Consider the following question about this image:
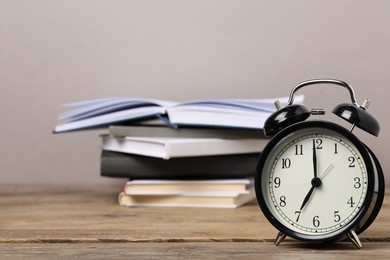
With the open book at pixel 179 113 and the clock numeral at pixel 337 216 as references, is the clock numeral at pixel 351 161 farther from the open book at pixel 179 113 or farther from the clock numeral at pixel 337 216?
the open book at pixel 179 113

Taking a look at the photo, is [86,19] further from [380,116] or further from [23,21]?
[380,116]

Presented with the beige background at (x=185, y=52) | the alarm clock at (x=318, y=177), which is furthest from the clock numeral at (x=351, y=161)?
the beige background at (x=185, y=52)

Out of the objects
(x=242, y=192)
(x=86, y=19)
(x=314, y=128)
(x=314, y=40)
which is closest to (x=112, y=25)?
(x=86, y=19)

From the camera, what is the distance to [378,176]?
1.04 meters

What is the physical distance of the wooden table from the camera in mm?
1022

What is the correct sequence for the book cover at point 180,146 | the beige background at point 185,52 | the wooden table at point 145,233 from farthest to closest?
the beige background at point 185,52 → the book cover at point 180,146 → the wooden table at point 145,233

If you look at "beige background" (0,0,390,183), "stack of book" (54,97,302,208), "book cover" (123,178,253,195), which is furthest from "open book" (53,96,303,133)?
"beige background" (0,0,390,183)

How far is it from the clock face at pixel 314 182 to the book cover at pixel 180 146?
0.41m

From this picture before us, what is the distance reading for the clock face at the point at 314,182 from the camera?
1.03m

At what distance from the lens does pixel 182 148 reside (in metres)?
1.45

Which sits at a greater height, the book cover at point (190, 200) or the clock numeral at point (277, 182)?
the clock numeral at point (277, 182)

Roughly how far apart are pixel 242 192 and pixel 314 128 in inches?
18.0

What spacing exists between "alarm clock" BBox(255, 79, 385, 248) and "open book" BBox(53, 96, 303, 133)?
38 centimetres

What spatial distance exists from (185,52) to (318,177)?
35.9 inches
